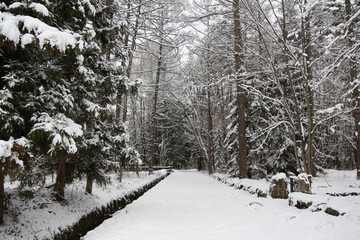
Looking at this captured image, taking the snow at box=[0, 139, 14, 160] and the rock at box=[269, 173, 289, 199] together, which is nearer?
the snow at box=[0, 139, 14, 160]

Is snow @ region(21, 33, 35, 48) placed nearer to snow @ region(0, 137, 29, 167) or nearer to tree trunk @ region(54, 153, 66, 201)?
snow @ region(0, 137, 29, 167)

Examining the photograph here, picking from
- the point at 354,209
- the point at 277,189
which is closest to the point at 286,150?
the point at 277,189

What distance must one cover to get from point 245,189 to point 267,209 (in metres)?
3.57

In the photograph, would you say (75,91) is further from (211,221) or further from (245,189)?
(245,189)

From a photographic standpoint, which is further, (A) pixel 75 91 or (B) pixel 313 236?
(A) pixel 75 91

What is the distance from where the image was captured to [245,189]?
34.4 feet

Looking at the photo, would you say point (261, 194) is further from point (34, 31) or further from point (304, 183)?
point (34, 31)

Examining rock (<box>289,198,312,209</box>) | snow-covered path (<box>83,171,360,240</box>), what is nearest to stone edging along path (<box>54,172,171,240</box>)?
snow-covered path (<box>83,171,360,240</box>)

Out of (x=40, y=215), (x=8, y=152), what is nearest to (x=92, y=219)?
(x=40, y=215)

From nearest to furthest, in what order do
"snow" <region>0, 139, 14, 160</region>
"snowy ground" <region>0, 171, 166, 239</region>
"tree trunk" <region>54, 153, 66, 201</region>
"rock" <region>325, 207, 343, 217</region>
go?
"snow" <region>0, 139, 14, 160</region>, "snowy ground" <region>0, 171, 166, 239</region>, "rock" <region>325, 207, 343, 217</region>, "tree trunk" <region>54, 153, 66, 201</region>

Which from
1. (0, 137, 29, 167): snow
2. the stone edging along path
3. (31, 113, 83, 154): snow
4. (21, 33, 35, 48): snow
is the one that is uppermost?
(21, 33, 35, 48): snow

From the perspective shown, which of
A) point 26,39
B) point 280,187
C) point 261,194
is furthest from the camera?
point 261,194

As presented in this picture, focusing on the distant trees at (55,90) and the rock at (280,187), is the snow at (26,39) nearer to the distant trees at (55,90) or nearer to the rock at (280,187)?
the distant trees at (55,90)

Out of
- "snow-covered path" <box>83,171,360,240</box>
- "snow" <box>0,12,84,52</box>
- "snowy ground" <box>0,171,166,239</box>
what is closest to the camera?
"snow" <box>0,12,84,52</box>
